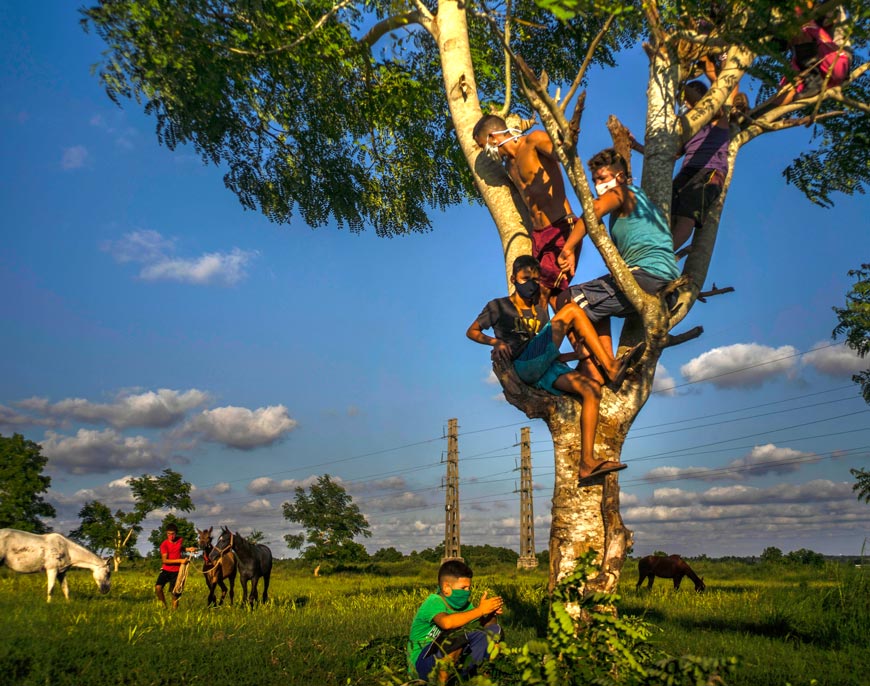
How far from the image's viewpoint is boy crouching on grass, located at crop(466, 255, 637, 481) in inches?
280

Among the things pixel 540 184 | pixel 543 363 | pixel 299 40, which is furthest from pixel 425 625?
pixel 299 40

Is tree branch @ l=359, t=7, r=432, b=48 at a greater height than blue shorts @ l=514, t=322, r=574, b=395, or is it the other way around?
tree branch @ l=359, t=7, r=432, b=48

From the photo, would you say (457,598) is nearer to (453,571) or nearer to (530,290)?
(453,571)

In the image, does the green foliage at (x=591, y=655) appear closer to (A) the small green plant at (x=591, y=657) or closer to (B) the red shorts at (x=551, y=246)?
(A) the small green plant at (x=591, y=657)

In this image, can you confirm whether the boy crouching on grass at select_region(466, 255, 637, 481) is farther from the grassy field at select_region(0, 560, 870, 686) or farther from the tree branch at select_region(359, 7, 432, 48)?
the tree branch at select_region(359, 7, 432, 48)

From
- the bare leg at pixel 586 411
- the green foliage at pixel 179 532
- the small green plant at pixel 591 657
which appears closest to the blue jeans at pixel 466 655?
the small green plant at pixel 591 657

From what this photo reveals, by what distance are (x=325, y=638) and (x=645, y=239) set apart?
6.05 m

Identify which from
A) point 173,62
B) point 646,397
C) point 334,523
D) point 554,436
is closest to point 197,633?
point 554,436

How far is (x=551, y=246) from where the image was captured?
325 inches

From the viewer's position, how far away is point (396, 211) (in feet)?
50.5

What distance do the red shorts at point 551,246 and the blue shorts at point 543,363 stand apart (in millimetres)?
836

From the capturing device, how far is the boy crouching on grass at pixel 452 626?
516 centimetres

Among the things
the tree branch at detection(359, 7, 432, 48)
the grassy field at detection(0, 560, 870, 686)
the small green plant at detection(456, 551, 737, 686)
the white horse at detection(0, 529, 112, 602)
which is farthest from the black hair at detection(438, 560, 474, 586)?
the white horse at detection(0, 529, 112, 602)

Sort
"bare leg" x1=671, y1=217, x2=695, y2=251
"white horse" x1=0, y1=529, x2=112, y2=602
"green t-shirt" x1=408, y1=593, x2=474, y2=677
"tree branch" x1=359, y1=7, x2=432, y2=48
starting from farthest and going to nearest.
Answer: "white horse" x1=0, y1=529, x2=112, y2=602
"tree branch" x1=359, y1=7, x2=432, y2=48
"bare leg" x1=671, y1=217, x2=695, y2=251
"green t-shirt" x1=408, y1=593, x2=474, y2=677
